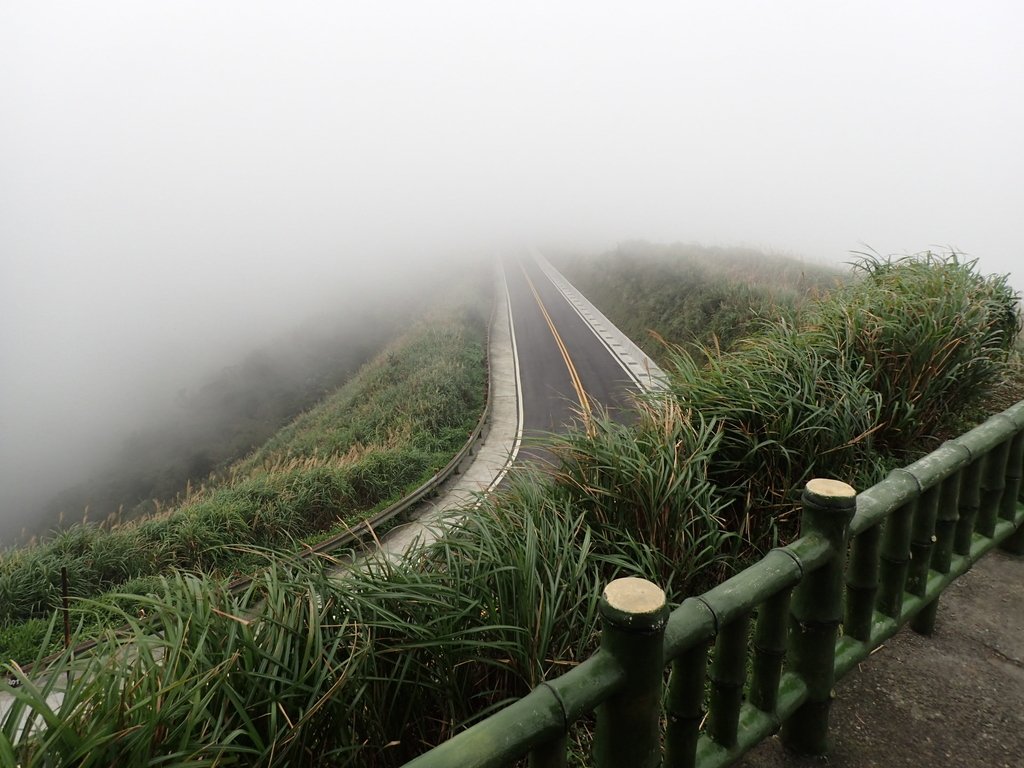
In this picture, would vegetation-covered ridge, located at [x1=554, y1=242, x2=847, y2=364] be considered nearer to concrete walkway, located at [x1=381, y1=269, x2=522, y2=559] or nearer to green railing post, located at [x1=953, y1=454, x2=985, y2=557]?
concrete walkway, located at [x1=381, y1=269, x2=522, y2=559]

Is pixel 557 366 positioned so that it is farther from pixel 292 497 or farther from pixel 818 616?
pixel 818 616

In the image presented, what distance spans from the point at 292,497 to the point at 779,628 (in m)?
12.0

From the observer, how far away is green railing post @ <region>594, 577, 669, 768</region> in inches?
62.5

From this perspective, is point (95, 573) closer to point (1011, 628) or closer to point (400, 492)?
point (400, 492)

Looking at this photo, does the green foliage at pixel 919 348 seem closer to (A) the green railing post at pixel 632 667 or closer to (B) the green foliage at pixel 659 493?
(B) the green foliage at pixel 659 493

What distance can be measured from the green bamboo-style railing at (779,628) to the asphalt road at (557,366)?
8.08 meters

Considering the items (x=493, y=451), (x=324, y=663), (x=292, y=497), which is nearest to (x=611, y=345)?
(x=493, y=451)

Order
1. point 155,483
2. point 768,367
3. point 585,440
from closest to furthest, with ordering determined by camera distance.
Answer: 1. point 585,440
2. point 768,367
3. point 155,483

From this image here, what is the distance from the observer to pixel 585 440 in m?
4.38

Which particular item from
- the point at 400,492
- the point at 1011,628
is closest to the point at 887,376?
the point at 1011,628

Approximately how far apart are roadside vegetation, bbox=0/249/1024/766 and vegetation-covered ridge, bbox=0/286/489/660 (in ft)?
2.08

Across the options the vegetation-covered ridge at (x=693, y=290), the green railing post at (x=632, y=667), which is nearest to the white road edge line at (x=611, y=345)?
the vegetation-covered ridge at (x=693, y=290)

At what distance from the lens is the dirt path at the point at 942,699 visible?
2453mm

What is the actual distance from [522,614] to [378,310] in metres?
49.4
